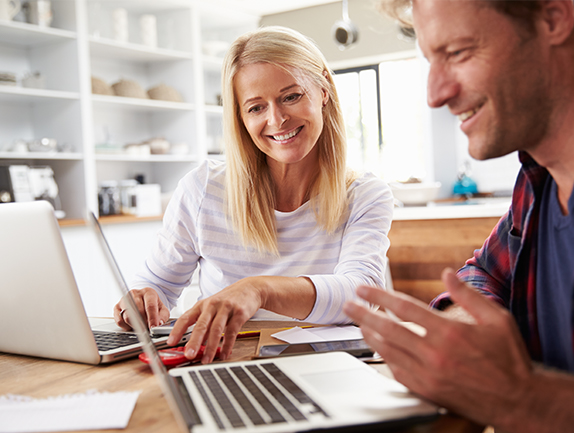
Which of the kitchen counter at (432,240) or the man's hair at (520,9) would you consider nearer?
the man's hair at (520,9)

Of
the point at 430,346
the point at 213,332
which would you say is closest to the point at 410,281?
the point at 213,332

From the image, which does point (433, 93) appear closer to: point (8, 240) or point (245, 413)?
point (245, 413)

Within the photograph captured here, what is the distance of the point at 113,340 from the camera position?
1.03m

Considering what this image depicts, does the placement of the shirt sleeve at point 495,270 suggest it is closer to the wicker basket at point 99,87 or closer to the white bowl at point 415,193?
the white bowl at point 415,193

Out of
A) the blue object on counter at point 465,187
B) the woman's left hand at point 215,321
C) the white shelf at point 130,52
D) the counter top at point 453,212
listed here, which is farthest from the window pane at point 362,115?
the woman's left hand at point 215,321

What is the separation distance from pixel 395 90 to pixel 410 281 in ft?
10.9

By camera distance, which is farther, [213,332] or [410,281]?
[410,281]

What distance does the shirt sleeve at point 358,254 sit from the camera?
1.17 meters

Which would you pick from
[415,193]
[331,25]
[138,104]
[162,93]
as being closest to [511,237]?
[415,193]

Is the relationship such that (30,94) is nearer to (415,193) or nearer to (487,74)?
(415,193)

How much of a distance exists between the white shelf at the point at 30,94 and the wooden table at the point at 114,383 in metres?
2.80

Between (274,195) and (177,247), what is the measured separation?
331 millimetres

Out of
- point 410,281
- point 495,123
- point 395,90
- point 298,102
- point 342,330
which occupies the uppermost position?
point 395,90

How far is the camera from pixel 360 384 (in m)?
0.66
